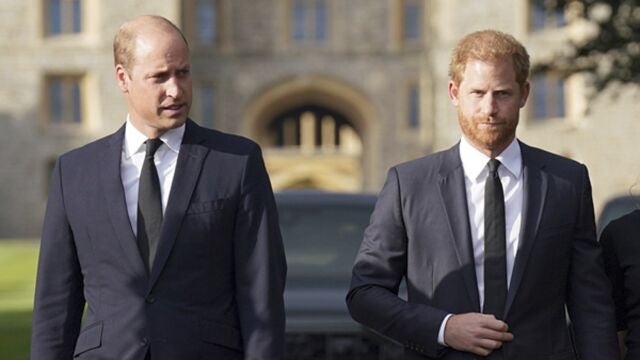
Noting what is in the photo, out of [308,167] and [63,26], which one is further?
[308,167]

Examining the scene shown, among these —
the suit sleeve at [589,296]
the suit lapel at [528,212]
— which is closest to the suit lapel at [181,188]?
the suit lapel at [528,212]

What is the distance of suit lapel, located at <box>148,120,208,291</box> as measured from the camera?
3672 mm

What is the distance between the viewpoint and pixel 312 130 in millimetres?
55094

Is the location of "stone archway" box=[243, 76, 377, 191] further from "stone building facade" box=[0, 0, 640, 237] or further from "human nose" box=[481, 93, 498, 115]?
"human nose" box=[481, 93, 498, 115]

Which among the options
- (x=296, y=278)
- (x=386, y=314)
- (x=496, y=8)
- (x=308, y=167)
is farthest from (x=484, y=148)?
(x=308, y=167)

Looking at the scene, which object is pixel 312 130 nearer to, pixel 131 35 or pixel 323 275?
pixel 323 275

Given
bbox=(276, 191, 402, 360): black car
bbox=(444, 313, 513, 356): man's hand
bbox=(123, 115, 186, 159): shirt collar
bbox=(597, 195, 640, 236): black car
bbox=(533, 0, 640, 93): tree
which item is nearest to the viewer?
bbox=(444, 313, 513, 356): man's hand

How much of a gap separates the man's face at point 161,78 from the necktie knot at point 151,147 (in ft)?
0.27

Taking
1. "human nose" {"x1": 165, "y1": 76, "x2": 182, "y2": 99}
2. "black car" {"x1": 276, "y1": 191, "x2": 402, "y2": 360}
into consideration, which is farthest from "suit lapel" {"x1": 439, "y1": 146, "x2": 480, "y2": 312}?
"black car" {"x1": 276, "y1": 191, "x2": 402, "y2": 360}

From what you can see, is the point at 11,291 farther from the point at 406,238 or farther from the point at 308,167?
the point at 308,167

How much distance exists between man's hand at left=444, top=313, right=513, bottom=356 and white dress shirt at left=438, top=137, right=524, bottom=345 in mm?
109

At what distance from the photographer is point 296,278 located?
22.1ft

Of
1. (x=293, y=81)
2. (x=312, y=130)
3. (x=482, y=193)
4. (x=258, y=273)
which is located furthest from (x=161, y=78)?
(x=312, y=130)

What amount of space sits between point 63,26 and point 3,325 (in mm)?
35421
